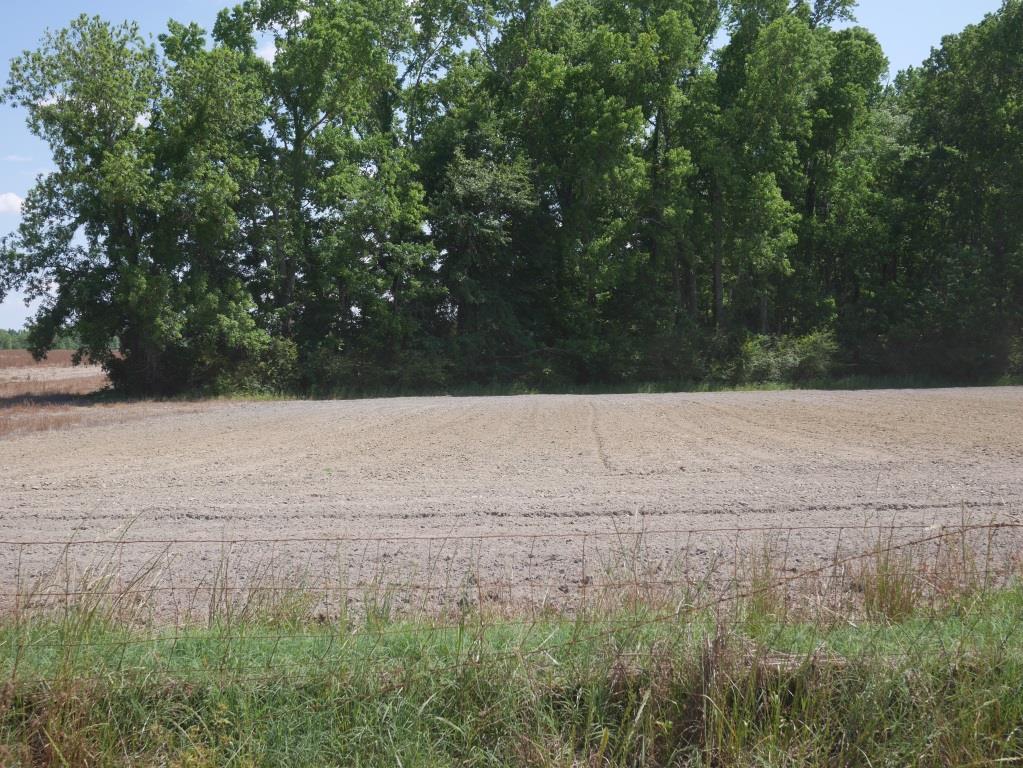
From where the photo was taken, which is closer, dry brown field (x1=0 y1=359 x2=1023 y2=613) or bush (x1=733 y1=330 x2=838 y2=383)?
dry brown field (x1=0 y1=359 x2=1023 y2=613)

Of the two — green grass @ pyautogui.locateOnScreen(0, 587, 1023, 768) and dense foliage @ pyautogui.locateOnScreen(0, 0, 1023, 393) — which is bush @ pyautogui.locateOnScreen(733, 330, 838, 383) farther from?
green grass @ pyautogui.locateOnScreen(0, 587, 1023, 768)

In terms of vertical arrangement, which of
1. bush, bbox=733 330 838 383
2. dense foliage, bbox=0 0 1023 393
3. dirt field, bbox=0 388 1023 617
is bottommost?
dirt field, bbox=0 388 1023 617

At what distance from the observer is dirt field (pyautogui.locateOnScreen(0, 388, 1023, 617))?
911cm

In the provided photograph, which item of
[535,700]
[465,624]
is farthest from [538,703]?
[465,624]

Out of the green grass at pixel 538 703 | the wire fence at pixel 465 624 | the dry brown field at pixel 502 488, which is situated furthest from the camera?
the dry brown field at pixel 502 488

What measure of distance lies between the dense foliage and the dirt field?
42.3ft

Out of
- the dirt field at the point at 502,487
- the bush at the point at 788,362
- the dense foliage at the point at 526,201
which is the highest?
the dense foliage at the point at 526,201

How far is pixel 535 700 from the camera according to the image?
4.72 metres

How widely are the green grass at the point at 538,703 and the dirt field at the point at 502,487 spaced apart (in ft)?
4.85

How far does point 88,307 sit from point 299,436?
731 inches

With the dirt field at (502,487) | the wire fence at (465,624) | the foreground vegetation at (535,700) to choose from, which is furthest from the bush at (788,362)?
the foreground vegetation at (535,700)

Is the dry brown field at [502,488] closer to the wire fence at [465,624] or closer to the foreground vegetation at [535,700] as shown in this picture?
the wire fence at [465,624]

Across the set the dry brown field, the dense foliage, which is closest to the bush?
the dense foliage

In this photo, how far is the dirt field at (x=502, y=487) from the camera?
9.11 m
